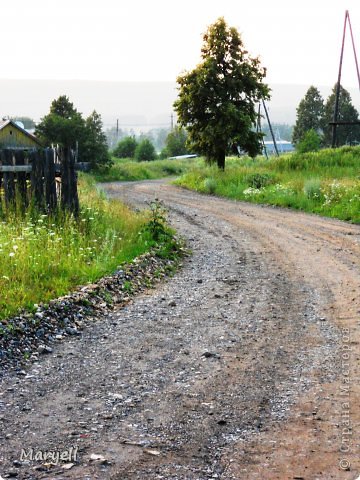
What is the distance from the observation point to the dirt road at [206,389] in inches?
181

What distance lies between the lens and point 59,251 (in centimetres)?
1046

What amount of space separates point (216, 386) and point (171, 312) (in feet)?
9.84

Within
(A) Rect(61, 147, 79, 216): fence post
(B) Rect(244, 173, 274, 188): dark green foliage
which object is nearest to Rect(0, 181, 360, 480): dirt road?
(A) Rect(61, 147, 79, 216): fence post

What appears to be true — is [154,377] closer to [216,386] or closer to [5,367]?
[216,386]

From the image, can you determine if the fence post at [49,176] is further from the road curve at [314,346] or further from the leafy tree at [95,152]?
the leafy tree at [95,152]

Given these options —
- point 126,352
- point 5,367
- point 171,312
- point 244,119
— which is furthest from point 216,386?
point 244,119

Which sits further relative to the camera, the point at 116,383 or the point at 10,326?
the point at 10,326

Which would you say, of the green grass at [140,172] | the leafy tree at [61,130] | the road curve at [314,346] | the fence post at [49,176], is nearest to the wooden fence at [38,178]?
the fence post at [49,176]

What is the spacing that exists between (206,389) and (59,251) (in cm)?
517

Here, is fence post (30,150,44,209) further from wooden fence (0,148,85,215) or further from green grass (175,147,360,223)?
green grass (175,147,360,223)

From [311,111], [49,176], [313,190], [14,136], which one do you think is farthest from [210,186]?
[311,111]

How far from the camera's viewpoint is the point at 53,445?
4.87 m

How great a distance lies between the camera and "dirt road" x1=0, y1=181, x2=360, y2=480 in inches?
181

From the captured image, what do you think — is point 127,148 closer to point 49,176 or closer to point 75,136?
point 75,136
